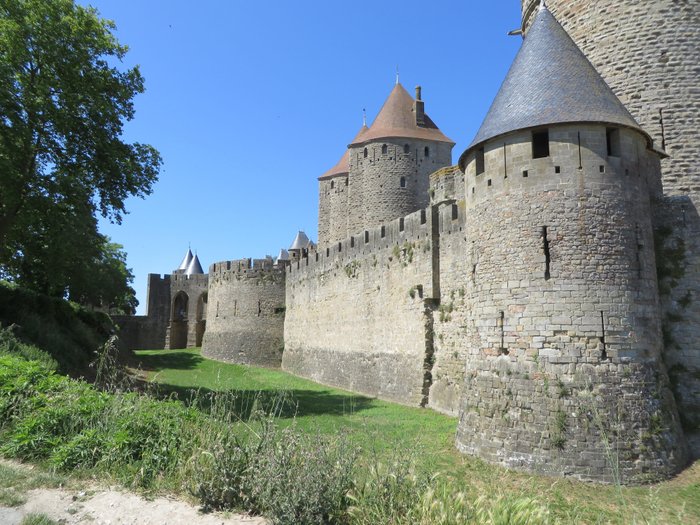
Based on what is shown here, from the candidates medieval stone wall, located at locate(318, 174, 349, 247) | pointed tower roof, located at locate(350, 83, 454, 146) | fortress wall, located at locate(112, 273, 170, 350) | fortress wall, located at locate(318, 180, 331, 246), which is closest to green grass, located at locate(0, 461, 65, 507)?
pointed tower roof, located at locate(350, 83, 454, 146)

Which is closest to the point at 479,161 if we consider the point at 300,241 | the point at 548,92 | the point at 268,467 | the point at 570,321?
the point at 548,92

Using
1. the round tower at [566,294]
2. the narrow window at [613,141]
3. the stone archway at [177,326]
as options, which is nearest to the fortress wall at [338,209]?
the stone archway at [177,326]

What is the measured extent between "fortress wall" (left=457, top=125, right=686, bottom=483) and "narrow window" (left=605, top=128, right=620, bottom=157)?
0.35 feet

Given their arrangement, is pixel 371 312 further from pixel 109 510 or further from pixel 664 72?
pixel 109 510

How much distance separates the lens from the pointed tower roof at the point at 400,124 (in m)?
28.0

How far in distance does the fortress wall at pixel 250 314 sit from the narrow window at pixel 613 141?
21.4 m

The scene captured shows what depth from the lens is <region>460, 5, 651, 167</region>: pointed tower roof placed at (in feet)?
30.9

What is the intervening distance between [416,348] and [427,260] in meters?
2.53

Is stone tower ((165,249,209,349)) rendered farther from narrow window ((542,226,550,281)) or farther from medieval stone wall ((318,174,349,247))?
narrow window ((542,226,550,281))

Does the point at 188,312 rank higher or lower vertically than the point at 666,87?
lower

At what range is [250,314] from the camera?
2925 cm

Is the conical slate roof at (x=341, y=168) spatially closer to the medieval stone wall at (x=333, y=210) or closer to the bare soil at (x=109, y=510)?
the medieval stone wall at (x=333, y=210)

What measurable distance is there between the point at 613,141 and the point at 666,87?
3286 millimetres

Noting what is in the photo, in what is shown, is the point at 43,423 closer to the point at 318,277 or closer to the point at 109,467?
the point at 109,467
